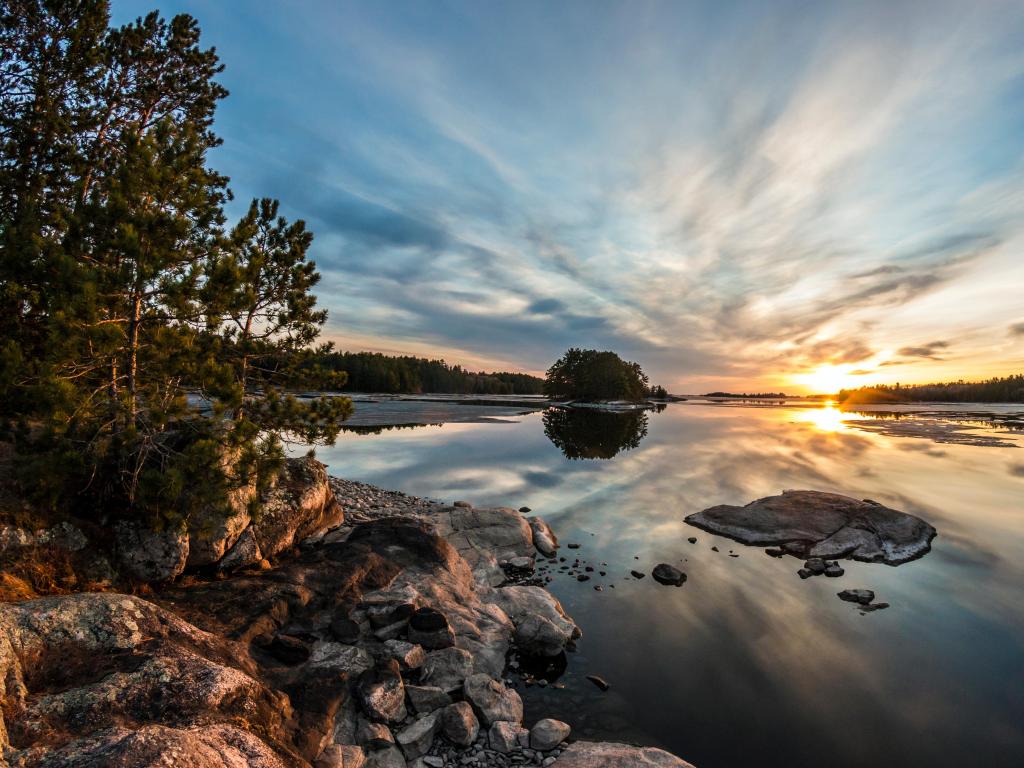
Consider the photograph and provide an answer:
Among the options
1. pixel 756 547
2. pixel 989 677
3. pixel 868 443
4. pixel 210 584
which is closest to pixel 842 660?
pixel 989 677

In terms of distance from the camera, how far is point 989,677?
9.22 metres

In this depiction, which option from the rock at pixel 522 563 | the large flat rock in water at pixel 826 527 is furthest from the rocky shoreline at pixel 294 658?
the large flat rock in water at pixel 826 527

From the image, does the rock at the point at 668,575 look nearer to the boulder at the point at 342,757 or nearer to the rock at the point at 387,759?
the rock at the point at 387,759

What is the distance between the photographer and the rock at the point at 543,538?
1570 cm

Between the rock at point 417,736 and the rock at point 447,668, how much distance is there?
645 millimetres


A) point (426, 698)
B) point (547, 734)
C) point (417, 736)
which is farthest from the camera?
point (426, 698)

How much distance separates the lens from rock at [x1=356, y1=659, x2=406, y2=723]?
21.9ft

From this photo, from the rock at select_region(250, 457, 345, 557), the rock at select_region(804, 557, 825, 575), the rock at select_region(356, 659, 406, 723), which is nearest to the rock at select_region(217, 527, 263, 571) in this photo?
the rock at select_region(250, 457, 345, 557)

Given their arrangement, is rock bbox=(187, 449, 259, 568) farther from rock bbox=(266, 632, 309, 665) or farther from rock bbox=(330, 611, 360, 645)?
rock bbox=(330, 611, 360, 645)

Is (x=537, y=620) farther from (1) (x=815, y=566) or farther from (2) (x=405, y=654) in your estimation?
(1) (x=815, y=566)

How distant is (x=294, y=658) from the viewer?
7.30 m

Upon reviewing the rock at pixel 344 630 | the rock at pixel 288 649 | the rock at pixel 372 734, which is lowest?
the rock at pixel 372 734

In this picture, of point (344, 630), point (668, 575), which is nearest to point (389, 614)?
point (344, 630)

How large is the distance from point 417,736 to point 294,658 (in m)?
2.42
